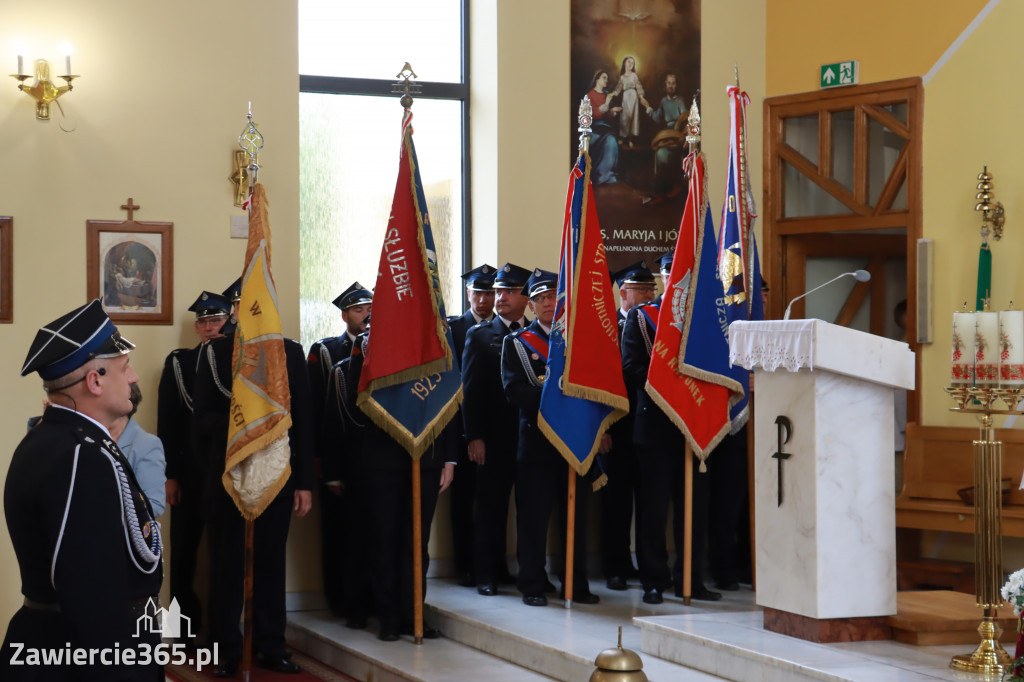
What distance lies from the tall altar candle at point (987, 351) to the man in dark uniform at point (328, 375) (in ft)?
10.5

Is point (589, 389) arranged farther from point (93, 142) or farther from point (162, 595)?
point (93, 142)

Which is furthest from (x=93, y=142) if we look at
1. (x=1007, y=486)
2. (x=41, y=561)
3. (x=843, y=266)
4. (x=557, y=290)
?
(x=1007, y=486)

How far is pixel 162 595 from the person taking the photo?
612 centimetres

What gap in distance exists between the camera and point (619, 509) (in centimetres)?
657

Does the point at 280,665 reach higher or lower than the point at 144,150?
lower

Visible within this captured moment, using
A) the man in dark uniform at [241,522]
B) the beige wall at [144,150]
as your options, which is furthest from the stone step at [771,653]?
the beige wall at [144,150]

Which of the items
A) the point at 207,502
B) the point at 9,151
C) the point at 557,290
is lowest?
the point at 207,502

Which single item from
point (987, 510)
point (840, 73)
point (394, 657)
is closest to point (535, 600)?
point (394, 657)

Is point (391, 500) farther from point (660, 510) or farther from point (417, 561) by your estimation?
point (660, 510)

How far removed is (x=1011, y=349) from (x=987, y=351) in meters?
0.08

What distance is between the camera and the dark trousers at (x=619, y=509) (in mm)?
6461

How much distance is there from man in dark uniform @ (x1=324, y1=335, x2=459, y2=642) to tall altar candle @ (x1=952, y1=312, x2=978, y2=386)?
245cm

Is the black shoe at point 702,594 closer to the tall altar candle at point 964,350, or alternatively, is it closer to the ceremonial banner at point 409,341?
the ceremonial banner at point 409,341

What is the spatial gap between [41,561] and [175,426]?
11.5ft
